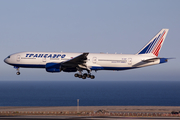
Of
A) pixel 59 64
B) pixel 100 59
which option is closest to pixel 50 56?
pixel 59 64

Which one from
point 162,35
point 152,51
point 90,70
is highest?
point 162,35

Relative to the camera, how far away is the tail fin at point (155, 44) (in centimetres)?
6412

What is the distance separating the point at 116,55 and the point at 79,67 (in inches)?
334

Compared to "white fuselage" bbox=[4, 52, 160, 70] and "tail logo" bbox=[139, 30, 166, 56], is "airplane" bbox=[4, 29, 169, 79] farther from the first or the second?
"tail logo" bbox=[139, 30, 166, 56]

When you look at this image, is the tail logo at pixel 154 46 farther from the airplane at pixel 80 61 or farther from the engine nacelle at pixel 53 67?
the engine nacelle at pixel 53 67

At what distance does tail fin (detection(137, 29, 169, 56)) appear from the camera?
210 feet

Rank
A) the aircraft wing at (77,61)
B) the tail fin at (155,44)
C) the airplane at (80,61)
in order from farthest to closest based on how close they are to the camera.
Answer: the tail fin at (155,44) < the airplane at (80,61) < the aircraft wing at (77,61)

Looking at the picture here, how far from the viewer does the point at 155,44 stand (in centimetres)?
6494

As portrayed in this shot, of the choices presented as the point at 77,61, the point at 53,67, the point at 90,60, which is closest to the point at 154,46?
the point at 90,60

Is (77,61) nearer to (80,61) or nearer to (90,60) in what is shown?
(80,61)

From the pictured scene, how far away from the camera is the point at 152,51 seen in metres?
64.1

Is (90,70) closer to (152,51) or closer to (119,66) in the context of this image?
(119,66)

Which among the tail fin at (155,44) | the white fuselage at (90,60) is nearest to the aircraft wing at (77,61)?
the white fuselage at (90,60)

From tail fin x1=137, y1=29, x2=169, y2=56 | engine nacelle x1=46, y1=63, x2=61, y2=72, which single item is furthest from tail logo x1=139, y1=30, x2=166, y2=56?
engine nacelle x1=46, y1=63, x2=61, y2=72
